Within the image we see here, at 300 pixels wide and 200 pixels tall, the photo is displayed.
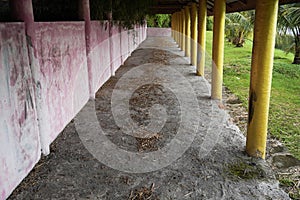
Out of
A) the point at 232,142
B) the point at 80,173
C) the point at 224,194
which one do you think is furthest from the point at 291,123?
the point at 80,173

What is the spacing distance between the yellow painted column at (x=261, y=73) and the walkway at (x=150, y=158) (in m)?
0.28

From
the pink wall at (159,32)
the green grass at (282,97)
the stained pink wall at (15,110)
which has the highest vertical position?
the pink wall at (159,32)

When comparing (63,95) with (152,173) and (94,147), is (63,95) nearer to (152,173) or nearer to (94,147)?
(94,147)

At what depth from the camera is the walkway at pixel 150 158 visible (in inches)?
120

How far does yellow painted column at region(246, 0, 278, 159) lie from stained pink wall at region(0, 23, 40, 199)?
268cm

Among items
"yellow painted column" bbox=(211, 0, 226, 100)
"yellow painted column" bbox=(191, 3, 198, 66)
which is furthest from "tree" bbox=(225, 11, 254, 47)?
"yellow painted column" bbox=(211, 0, 226, 100)

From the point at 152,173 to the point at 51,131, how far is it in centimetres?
164

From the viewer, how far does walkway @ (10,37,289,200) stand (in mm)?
3051

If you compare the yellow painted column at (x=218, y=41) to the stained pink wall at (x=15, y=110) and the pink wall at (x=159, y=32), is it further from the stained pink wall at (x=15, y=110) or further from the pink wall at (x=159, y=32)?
the pink wall at (x=159, y=32)

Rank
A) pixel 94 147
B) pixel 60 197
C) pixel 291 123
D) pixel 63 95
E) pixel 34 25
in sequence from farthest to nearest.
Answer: pixel 291 123
pixel 63 95
pixel 94 147
pixel 34 25
pixel 60 197

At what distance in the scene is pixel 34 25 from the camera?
3484 millimetres

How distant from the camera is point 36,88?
11.6 ft

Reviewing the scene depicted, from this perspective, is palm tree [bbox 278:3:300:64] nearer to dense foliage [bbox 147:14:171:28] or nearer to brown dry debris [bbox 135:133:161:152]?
brown dry debris [bbox 135:133:161:152]

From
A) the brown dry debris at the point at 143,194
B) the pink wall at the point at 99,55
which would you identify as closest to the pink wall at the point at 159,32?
the pink wall at the point at 99,55
